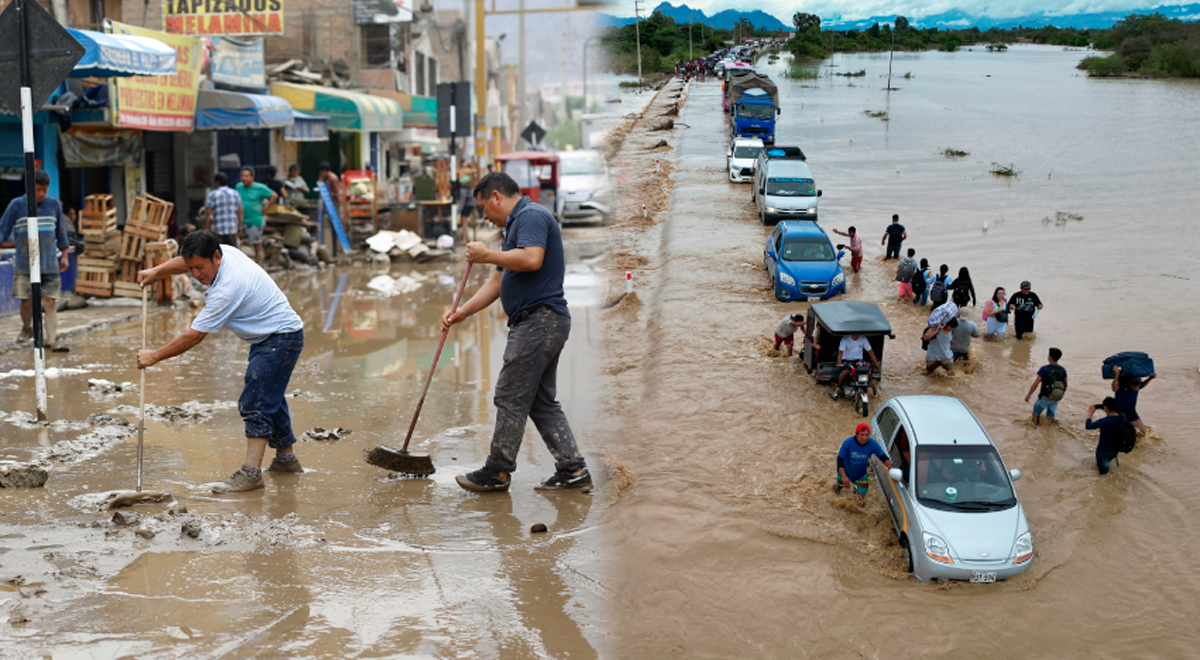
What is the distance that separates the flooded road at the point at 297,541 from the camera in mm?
4320

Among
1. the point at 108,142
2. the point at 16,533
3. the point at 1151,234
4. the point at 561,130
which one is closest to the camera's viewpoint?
the point at 16,533

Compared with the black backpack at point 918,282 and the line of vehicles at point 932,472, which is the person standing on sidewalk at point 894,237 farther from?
the line of vehicles at point 932,472

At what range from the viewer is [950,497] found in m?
8.06

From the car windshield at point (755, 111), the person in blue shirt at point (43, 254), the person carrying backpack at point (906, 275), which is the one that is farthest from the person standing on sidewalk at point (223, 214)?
the car windshield at point (755, 111)

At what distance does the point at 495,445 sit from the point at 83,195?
1402 cm

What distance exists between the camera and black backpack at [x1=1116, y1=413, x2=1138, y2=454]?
990cm

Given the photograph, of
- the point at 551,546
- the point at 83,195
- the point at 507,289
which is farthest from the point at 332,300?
the point at 551,546

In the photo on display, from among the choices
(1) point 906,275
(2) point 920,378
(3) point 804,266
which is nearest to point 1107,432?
(2) point 920,378

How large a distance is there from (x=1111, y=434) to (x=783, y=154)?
624 inches

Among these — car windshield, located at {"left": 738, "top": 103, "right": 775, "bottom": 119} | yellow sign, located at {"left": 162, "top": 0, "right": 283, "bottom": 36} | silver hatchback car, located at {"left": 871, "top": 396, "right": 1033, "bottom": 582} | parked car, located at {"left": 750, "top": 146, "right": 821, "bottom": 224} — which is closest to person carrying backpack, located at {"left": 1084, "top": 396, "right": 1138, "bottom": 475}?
silver hatchback car, located at {"left": 871, "top": 396, "right": 1033, "bottom": 582}

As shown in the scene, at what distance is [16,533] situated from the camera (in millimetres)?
5227

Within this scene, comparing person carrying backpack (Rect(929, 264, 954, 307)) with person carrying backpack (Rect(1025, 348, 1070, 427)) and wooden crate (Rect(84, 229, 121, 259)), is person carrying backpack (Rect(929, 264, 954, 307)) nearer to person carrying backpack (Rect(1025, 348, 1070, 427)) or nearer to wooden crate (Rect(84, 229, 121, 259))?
person carrying backpack (Rect(1025, 348, 1070, 427))

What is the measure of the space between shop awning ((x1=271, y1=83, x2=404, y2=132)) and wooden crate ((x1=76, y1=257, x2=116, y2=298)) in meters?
12.5

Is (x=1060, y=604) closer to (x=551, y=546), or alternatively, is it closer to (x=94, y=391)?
(x=551, y=546)
